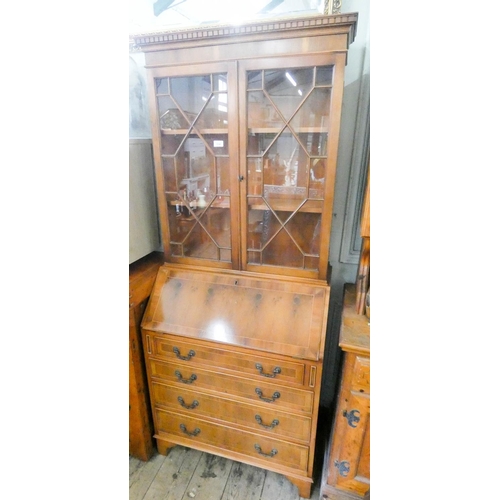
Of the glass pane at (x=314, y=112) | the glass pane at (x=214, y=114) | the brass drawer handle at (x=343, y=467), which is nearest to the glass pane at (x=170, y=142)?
the glass pane at (x=214, y=114)

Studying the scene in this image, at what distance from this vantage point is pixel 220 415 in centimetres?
128

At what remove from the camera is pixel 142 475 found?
4.54 ft

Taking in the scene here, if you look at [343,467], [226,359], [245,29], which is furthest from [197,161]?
[343,467]

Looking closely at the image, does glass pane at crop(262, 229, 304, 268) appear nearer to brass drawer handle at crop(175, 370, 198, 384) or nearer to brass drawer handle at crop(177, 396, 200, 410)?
brass drawer handle at crop(175, 370, 198, 384)

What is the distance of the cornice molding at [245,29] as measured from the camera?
91 cm

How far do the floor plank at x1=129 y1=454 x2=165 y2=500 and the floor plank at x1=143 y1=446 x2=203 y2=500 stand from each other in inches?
0.8

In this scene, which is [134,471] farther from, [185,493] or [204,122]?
[204,122]

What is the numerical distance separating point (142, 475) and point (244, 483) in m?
0.49

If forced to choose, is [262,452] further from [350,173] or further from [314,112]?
[314,112]

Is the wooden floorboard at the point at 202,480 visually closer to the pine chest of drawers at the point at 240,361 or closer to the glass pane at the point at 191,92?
the pine chest of drawers at the point at 240,361

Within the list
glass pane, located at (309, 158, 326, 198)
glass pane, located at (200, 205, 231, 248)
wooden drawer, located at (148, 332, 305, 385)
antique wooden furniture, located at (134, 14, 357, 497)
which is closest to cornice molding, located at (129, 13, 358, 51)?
antique wooden furniture, located at (134, 14, 357, 497)
